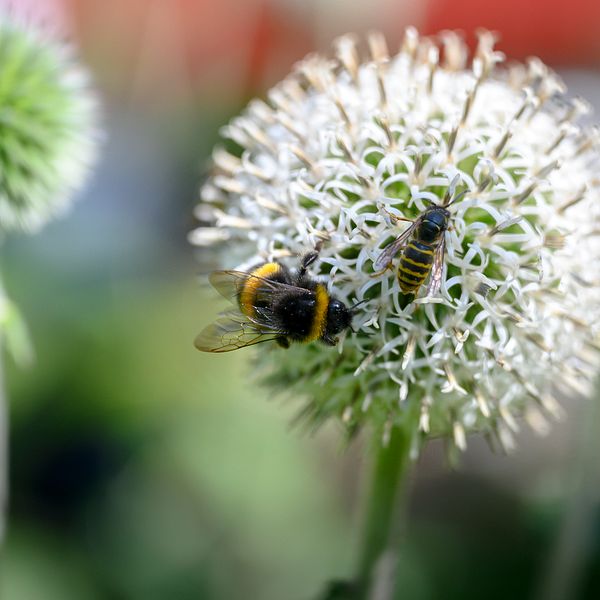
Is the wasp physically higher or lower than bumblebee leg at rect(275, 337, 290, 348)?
higher

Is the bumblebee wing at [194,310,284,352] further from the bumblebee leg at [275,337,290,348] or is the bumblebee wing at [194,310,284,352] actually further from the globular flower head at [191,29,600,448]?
the globular flower head at [191,29,600,448]

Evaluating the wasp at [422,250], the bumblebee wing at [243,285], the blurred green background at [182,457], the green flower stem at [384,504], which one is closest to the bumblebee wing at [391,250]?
the wasp at [422,250]

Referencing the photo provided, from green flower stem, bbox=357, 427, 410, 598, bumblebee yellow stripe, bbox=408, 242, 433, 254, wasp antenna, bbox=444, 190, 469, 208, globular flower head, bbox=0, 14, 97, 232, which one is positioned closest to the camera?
bumblebee yellow stripe, bbox=408, 242, 433, 254

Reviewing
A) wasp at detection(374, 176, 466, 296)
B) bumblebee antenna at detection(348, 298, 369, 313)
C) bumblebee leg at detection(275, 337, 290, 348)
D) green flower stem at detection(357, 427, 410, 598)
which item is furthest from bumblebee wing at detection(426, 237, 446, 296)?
green flower stem at detection(357, 427, 410, 598)

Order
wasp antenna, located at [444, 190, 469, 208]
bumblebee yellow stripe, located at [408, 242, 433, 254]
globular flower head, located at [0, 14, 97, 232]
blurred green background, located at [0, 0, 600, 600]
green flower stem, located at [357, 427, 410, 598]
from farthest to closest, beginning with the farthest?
blurred green background, located at [0, 0, 600, 600], globular flower head, located at [0, 14, 97, 232], green flower stem, located at [357, 427, 410, 598], wasp antenna, located at [444, 190, 469, 208], bumblebee yellow stripe, located at [408, 242, 433, 254]

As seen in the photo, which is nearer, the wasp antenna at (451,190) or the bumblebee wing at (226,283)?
the wasp antenna at (451,190)

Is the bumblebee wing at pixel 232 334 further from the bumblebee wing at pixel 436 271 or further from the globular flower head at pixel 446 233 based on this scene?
the bumblebee wing at pixel 436 271
